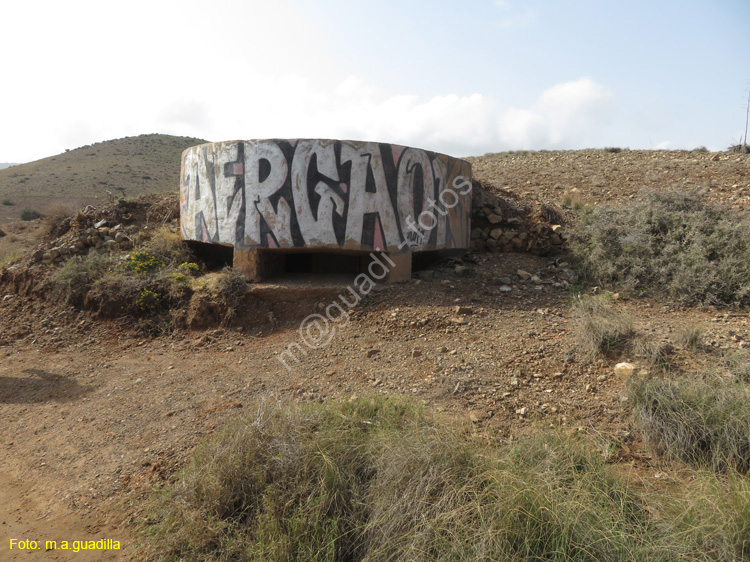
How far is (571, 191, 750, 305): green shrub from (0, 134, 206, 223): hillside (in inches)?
792

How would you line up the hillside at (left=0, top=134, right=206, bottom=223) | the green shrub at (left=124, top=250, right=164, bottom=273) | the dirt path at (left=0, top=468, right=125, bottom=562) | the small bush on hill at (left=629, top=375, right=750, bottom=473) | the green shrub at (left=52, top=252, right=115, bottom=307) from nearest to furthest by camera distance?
1. the dirt path at (left=0, top=468, right=125, bottom=562)
2. the small bush on hill at (left=629, top=375, right=750, bottom=473)
3. the green shrub at (left=52, top=252, right=115, bottom=307)
4. the green shrub at (left=124, top=250, right=164, bottom=273)
5. the hillside at (left=0, top=134, right=206, bottom=223)

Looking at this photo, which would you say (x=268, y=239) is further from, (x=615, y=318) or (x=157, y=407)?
(x=615, y=318)

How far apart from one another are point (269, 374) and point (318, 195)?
2.36 metres

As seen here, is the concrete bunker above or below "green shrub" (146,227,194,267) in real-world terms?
above

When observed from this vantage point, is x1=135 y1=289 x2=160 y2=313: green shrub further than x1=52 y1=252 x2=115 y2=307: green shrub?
No

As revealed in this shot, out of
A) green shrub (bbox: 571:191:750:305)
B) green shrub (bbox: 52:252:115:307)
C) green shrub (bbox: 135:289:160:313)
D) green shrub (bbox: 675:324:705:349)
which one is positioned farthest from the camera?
green shrub (bbox: 52:252:115:307)

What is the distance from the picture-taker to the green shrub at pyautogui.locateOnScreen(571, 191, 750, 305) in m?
5.36

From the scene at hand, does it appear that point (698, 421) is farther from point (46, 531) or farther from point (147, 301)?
point (147, 301)

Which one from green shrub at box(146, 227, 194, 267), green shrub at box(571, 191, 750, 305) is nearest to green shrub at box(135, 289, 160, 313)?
green shrub at box(146, 227, 194, 267)

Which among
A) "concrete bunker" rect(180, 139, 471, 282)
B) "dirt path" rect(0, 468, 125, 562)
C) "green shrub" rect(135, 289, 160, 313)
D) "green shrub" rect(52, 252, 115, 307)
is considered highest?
"concrete bunker" rect(180, 139, 471, 282)

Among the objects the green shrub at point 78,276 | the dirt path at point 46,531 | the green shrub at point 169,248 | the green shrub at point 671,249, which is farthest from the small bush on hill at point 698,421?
the green shrub at point 78,276

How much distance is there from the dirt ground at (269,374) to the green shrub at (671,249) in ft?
1.19

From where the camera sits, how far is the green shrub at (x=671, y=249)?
17.6 ft

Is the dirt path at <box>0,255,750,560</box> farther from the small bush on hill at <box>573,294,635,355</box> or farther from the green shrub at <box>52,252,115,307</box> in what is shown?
the green shrub at <box>52,252,115,307</box>
